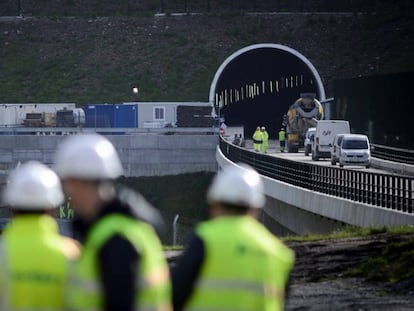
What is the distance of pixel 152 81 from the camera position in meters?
89.9

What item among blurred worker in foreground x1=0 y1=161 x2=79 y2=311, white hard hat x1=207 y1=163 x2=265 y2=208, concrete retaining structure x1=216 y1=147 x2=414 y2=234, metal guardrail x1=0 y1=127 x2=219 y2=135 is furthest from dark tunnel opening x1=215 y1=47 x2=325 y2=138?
blurred worker in foreground x1=0 y1=161 x2=79 y2=311

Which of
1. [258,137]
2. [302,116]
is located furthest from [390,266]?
[302,116]

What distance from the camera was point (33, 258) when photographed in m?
7.63

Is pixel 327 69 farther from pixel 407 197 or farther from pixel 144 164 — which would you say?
pixel 407 197

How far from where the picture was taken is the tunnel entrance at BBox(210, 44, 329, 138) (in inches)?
3684

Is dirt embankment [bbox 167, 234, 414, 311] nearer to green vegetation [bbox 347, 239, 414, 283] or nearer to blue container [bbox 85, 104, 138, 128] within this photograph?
green vegetation [bbox 347, 239, 414, 283]

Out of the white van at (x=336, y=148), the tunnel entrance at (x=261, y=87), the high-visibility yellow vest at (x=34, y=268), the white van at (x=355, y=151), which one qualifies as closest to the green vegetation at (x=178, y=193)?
the white van at (x=336, y=148)

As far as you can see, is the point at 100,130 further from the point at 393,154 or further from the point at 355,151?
the point at 355,151

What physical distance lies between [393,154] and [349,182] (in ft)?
79.5

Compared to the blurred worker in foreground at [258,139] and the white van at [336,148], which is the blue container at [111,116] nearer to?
the blurred worker in foreground at [258,139]

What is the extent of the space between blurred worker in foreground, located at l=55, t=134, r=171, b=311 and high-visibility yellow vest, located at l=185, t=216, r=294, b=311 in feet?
0.92

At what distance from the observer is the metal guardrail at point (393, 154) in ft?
186

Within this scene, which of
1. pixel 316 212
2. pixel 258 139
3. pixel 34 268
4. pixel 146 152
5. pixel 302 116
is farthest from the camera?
pixel 302 116

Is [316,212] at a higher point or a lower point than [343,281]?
lower
